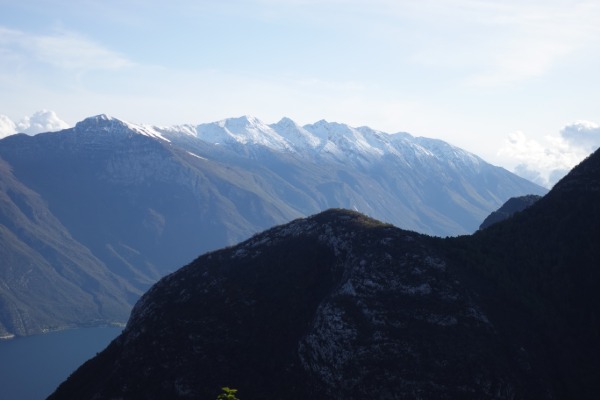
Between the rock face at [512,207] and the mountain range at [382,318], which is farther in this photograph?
the rock face at [512,207]

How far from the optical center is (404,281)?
84.4 metres

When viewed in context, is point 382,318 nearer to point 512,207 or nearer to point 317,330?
point 317,330

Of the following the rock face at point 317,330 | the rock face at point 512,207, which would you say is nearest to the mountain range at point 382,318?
the rock face at point 317,330

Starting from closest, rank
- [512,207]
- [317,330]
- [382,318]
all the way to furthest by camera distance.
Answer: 1. [382,318]
2. [317,330]
3. [512,207]

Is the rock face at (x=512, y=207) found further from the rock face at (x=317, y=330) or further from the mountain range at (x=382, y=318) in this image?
the rock face at (x=317, y=330)

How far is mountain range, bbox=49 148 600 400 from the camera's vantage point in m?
72.2

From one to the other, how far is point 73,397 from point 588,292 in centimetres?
7373

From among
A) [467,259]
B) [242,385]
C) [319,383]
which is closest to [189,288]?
[242,385]

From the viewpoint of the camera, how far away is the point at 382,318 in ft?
259

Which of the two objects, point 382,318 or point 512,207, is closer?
point 382,318

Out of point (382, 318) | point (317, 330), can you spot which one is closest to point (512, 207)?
point (382, 318)

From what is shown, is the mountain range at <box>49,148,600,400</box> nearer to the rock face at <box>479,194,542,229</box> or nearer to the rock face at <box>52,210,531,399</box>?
the rock face at <box>52,210,531,399</box>

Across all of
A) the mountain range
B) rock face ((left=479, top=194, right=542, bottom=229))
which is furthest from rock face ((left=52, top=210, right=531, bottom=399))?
rock face ((left=479, top=194, right=542, bottom=229))

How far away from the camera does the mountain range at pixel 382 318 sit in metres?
72.2
